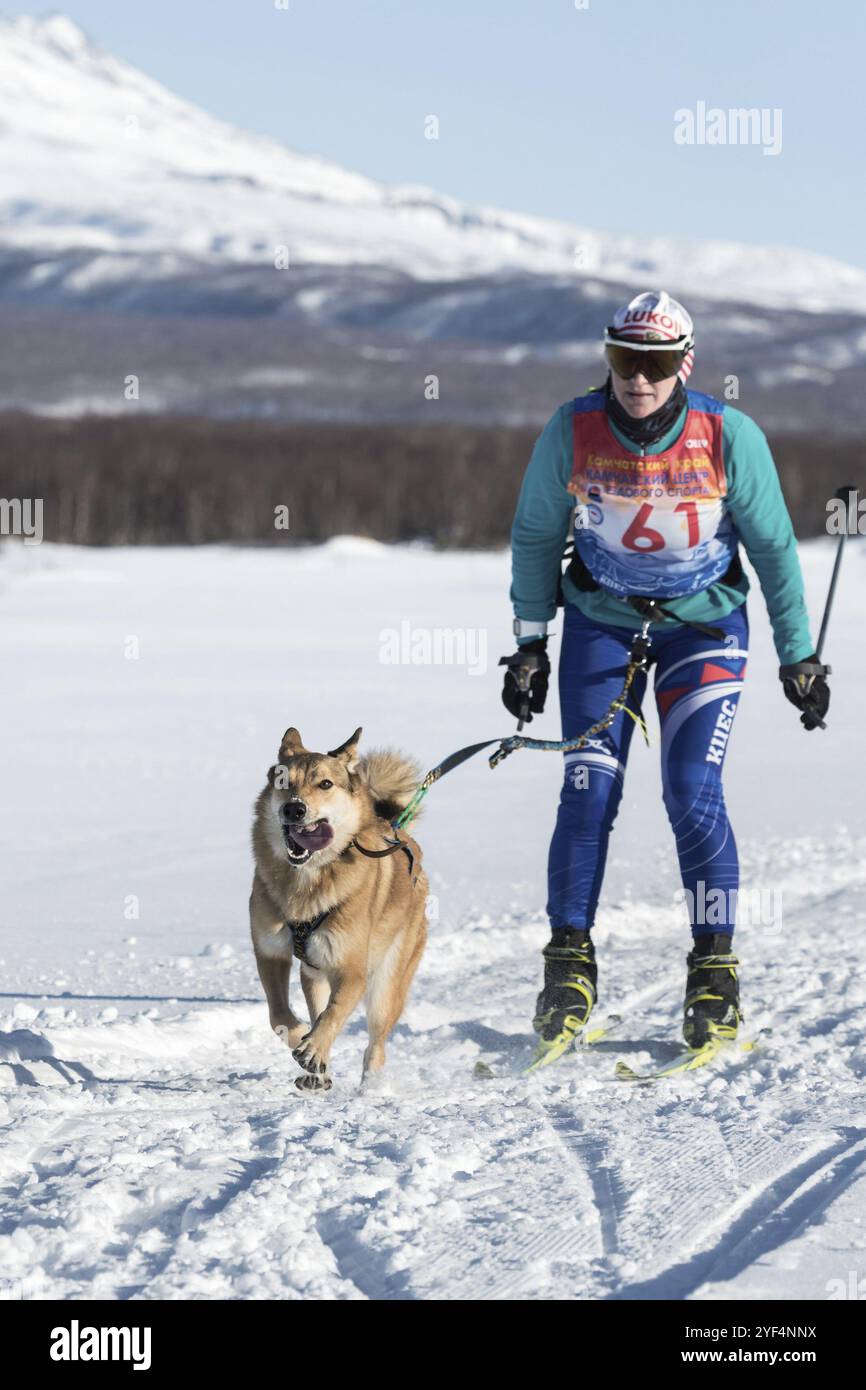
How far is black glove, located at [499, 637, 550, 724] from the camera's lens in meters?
4.82

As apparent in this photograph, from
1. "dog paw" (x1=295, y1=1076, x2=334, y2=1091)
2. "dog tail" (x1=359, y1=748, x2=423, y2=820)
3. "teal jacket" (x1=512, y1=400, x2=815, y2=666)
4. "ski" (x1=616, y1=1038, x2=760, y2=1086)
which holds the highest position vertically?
"teal jacket" (x1=512, y1=400, x2=815, y2=666)

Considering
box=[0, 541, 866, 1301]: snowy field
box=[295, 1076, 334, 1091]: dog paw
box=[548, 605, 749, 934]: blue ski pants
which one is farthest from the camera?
box=[548, 605, 749, 934]: blue ski pants

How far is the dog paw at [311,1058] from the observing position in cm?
416

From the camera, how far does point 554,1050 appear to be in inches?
179

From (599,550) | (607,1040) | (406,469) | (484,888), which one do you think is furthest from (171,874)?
(406,469)

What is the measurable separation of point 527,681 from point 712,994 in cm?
104

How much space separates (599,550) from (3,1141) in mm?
2180

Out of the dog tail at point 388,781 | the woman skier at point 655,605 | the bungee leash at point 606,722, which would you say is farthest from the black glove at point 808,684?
the dog tail at point 388,781

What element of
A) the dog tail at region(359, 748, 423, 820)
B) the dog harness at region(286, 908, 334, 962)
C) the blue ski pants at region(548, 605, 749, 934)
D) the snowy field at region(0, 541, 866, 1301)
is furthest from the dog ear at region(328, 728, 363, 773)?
the snowy field at region(0, 541, 866, 1301)

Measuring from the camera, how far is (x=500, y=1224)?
10.5 ft

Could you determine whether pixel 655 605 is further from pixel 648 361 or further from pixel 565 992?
pixel 565 992

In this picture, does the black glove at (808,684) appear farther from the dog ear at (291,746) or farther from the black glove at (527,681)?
the dog ear at (291,746)

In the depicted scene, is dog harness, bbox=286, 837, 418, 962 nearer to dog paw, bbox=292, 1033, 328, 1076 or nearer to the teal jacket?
dog paw, bbox=292, 1033, 328, 1076

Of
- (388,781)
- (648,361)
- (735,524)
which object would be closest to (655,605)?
(735,524)
